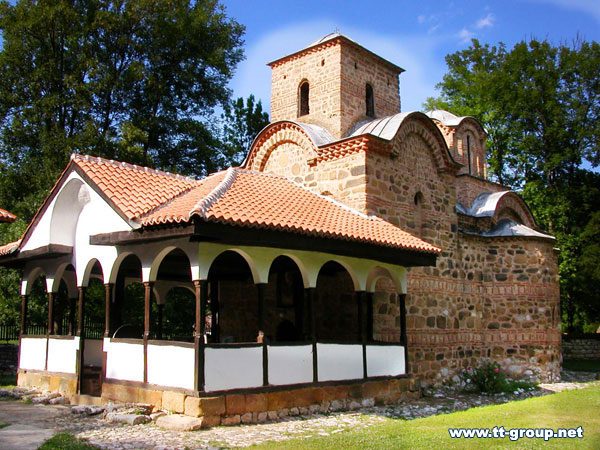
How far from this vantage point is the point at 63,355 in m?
10.1

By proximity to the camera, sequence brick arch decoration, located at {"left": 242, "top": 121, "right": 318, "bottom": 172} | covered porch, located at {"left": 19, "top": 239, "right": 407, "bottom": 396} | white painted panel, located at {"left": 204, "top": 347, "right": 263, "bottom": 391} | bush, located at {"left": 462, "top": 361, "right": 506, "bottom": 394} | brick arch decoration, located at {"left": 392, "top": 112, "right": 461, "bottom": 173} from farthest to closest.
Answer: brick arch decoration, located at {"left": 242, "top": 121, "right": 318, "bottom": 172} < bush, located at {"left": 462, "top": 361, "right": 506, "bottom": 394} < brick arch decoration, located at {"left": 392, "top": 112, "right": 461, "bottom": 173} < covered porch, located at {"left": 19, "top": 239, "right": 407, "bottom": 396} < white painted panel, located at {"left": 204, "top": 347, "right": 263, "bottom": 391}

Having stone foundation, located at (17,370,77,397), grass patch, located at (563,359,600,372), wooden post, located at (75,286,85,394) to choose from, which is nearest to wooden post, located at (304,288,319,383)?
wooden post, located at (75,286,85,394)

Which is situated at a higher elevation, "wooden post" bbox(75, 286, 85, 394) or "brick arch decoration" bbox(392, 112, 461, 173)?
"brick arch decoration" bbox(392, 112, 461, 173)

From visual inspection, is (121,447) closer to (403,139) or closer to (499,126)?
(403,139)

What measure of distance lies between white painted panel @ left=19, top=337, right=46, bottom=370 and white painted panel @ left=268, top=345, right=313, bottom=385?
4926mm

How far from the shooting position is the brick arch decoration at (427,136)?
38.8 feet

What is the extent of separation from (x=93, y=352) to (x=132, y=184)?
3.42 metres

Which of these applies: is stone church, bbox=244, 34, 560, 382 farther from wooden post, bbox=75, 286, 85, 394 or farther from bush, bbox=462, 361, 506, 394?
wooden post, bbox=75, 286, 85, 394

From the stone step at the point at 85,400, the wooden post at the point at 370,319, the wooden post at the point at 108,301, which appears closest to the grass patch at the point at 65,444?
the stone step at the point at 85,400

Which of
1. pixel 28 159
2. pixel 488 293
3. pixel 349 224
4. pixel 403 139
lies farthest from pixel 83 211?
pixel 28 159

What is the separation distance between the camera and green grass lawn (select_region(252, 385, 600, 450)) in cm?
587

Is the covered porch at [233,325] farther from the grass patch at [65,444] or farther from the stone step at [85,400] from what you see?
the grass patch at [65,444]

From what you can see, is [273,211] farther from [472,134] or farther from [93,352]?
[472,134]

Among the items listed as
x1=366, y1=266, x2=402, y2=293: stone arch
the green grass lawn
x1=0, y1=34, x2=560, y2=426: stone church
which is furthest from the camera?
x1=366, y1=266, x2=402, y2=293: stone arch
